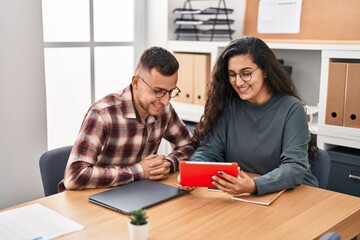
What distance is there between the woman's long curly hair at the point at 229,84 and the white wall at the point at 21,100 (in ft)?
3.16

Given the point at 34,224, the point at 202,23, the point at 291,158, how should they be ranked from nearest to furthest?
the point at 34,224 < the point at 291,158 < the point at 202,23

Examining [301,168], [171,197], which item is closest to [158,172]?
[171,197]

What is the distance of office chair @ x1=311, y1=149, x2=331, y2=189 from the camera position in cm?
198

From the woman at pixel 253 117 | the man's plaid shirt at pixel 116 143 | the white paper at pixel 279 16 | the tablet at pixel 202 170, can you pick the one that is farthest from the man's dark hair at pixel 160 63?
the white paper at pixel 279 16

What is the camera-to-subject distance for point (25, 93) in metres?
2.46

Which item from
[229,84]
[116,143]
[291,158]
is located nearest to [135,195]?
[116,143]

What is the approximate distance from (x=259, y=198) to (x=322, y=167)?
1.62 ft

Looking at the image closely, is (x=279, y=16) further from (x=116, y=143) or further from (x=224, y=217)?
(x=224, y=217)

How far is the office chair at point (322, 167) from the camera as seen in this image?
198 centimetres

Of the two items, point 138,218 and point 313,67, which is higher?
point 313,67

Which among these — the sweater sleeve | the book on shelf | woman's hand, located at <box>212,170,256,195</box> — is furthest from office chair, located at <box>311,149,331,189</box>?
woman's hand, located at <box>212,170,256,195</box>

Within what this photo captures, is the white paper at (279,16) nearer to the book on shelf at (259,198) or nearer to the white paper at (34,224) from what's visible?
the book on shelf at (259,198)

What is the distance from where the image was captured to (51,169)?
1.90 metres

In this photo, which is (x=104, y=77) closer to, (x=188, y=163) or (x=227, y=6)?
(x=227, y=6)
